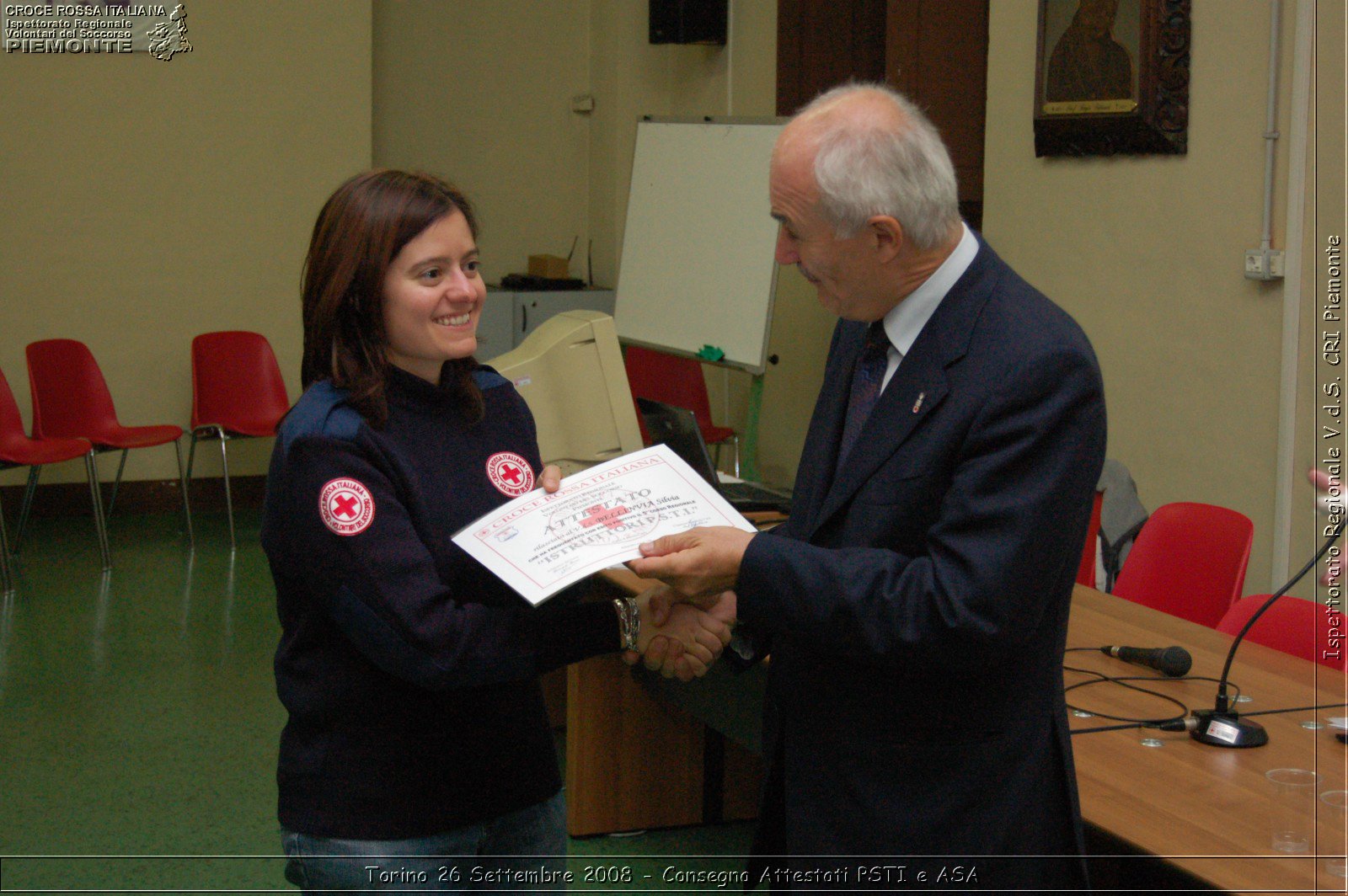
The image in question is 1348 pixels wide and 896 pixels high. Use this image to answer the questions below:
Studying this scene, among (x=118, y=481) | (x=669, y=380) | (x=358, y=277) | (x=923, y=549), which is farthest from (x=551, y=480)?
(x=118, y=481)

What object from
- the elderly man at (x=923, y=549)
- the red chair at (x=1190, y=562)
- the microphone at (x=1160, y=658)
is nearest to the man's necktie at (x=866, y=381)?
the elderly man at (x=923, y=549)

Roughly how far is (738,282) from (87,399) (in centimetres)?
340

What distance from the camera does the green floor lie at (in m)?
3.21

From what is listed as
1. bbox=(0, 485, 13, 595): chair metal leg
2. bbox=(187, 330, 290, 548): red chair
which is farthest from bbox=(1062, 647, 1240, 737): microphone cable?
Result: bbox=(187, 330, 290, 548): red chair

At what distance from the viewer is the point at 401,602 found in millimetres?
1503

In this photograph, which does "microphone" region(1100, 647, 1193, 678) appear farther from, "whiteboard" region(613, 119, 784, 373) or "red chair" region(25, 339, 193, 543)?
"red chair" region(25, 339, 193, 543)

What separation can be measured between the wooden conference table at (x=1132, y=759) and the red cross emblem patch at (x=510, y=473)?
920 millimetres

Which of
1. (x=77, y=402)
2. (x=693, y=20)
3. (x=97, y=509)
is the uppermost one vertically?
(x=693, y=20)

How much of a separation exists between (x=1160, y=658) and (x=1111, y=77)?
2411mm

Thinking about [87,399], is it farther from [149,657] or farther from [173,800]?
[173,800]

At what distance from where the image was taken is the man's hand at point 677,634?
1.75 meters

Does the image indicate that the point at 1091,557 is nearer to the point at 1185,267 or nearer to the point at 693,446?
the point at 1185,267

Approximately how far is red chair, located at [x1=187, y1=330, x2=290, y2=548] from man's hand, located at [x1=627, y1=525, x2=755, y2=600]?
214 inches

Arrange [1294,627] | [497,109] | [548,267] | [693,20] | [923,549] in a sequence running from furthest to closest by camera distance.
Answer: [497,109] → [548,267] → [693,20] → [1294,627] → [923,549]
